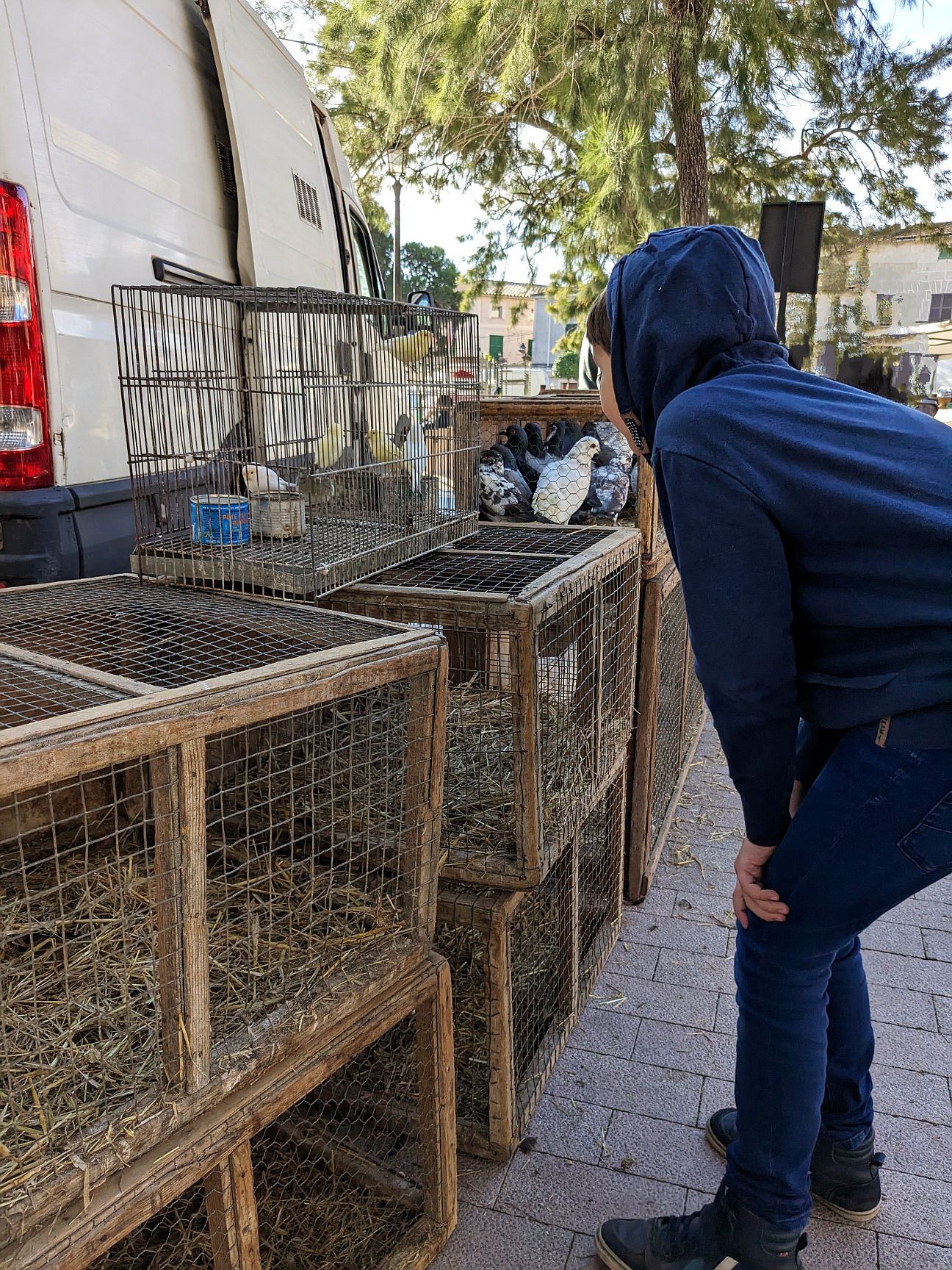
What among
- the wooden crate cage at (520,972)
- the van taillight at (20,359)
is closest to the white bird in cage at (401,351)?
the van taillight at (20,359)

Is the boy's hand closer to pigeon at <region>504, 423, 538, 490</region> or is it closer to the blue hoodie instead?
the blue hoodie

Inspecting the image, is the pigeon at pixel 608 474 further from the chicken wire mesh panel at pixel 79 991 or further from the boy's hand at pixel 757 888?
the chicken wire mesh panel at pixel 79 991

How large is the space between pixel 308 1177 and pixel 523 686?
1.21 metres

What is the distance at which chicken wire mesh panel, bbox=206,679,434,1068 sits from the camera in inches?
59.8

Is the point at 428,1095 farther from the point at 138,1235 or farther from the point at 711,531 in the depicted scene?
the point at 711,531

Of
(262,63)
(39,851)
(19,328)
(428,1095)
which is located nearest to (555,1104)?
(428,1095)

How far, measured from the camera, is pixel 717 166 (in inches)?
423

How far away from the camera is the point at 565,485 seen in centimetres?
443

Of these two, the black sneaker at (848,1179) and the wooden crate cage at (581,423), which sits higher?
the wooden crate cage at (581,423)

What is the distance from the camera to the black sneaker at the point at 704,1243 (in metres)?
1.73

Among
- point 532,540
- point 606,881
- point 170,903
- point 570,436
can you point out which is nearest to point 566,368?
point 570,436

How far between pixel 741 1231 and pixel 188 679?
1.44 m

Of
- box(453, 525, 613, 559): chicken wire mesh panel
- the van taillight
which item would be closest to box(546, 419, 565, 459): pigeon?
box(453, 525, 613, 559): chicken wire mesh panel

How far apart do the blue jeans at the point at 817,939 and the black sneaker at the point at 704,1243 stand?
38mm
